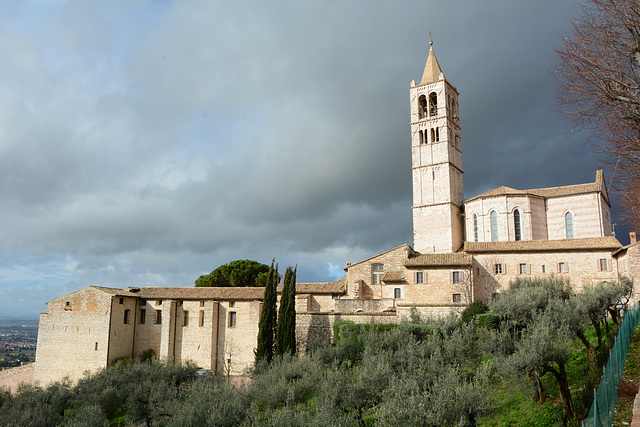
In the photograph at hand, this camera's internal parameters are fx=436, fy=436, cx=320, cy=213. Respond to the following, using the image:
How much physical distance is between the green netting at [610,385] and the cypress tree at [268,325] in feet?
64.4

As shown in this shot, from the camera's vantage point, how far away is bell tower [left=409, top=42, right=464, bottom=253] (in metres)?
43.1

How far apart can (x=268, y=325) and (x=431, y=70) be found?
3451cm

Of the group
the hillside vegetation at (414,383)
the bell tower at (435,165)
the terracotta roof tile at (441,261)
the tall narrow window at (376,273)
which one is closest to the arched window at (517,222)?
the bell tower at (435,165)

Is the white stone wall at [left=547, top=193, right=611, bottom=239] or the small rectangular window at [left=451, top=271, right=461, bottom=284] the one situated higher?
the white stone wall at [left=547, top=193, right=611, bottom=239]

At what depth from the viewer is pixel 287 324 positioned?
2852 centimetres

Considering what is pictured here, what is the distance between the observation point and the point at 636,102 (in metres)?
7.92

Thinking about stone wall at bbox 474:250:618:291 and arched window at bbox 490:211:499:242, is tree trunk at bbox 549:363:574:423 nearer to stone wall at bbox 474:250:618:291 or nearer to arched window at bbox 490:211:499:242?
stone wall at bbox 474:250:618:291

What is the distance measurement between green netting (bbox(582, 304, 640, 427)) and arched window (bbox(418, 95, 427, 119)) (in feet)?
114

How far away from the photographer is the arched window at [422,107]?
47.6m

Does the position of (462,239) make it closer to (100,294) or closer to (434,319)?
(434,319)

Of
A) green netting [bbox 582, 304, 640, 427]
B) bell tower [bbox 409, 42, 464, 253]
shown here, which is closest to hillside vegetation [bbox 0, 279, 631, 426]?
green netting [bbox 582, 304, 640, 427]

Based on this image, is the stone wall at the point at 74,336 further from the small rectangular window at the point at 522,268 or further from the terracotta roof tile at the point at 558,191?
the terracotta roof tile at the point at 558,191

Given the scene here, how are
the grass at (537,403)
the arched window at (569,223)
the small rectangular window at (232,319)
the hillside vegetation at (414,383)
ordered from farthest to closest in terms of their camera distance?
the arched window at (569,223)
the small rectangular window at (232,319)
the grass at (537,403)
the hillside vegetation at (414,383)

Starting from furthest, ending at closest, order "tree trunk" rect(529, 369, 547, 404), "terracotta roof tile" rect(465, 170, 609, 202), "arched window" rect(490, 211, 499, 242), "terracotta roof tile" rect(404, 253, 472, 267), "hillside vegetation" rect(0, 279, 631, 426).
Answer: "arched window" rect(490, 211, 499, 242)
"terracotta roof tile" rect(465, 170, 609, 202)
"terracotta roof tile" rect(404, 253, 472, 267)
"tree trunk" rect(529, 369, 547, 404)
"hillside vegetation" rect(0, 279, 631, 426)
